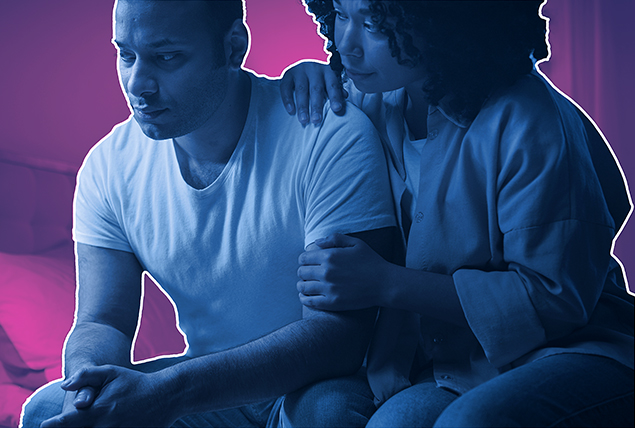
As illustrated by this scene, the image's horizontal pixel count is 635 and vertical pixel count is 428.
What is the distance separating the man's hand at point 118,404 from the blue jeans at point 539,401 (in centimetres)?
33

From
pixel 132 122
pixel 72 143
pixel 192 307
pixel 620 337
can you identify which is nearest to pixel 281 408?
pixel 192 307

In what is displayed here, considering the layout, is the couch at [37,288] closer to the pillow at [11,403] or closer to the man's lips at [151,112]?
the pillow at [11,403]

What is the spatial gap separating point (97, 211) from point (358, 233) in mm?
548

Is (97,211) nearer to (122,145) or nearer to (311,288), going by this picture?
(122,145)

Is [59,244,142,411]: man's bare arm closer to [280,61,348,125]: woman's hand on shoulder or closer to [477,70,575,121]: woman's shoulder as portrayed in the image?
[280,61,348,125]: woman's hand on shoulder

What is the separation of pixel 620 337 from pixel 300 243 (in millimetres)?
548

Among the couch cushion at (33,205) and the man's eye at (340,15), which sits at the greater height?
the man's eye at (340,15)

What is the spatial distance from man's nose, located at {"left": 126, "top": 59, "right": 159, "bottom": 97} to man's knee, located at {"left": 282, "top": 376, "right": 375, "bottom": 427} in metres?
0.59

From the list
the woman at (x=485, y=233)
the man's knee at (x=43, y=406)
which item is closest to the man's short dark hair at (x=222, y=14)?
the woman at (x=485, y=233)

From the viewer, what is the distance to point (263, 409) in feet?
3.82

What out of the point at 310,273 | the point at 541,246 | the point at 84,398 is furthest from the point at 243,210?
the point at 541,246

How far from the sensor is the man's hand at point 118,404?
3.04 feet

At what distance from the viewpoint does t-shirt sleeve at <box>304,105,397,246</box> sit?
1.06m

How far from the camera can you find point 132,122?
1298 millimetres
